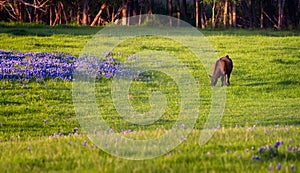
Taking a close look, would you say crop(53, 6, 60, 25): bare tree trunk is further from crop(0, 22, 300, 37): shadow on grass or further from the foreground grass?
the foreground grass

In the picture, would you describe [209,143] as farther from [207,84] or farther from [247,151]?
[207,84]

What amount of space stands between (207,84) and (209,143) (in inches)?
552

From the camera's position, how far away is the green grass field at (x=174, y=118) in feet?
22.6

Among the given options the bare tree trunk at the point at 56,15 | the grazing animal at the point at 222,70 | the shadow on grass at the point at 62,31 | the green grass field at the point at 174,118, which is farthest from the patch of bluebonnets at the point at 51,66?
the bare tree trunk at the point at 56,15

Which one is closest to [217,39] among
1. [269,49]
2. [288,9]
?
[269,49]

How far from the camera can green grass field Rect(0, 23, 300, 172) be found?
22.6ft

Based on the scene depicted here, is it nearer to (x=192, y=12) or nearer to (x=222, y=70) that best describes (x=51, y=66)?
(x=222, y=70)

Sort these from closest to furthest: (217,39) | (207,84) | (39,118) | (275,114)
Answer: (39,118)
(275,114)
(207,84)
(217,39)

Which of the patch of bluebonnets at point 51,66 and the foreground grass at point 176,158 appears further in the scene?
the patch of bluebonnets at point 51,66

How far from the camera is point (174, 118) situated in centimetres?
1580

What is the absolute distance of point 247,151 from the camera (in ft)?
24.2

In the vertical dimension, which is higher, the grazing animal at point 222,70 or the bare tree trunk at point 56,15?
the bare tree trunk at point 56,15

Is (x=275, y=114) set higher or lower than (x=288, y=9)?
lower

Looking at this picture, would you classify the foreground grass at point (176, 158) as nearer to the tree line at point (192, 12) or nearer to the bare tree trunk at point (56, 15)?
the tree line at point (192, 12)
